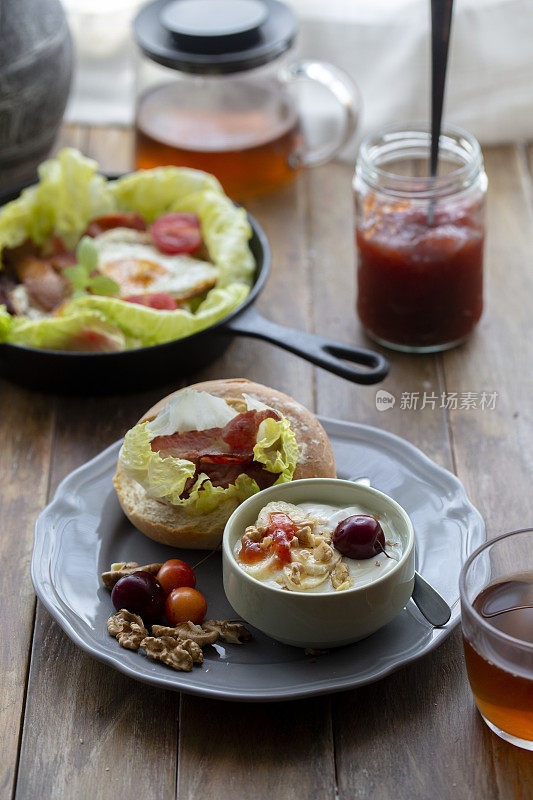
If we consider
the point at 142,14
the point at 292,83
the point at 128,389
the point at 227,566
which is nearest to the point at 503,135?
the point at 292,83

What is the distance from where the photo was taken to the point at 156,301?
2.03 m

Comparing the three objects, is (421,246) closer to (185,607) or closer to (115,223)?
(115,223)

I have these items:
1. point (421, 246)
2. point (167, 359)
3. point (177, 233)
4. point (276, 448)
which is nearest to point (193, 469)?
point (276, 448)

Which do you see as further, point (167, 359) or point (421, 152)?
point (421, 152)

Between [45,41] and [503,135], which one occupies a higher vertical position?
[45,41]

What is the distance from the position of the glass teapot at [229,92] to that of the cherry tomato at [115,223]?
296mm

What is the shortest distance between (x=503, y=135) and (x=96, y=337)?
4.80 feet

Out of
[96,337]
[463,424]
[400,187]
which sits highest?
[400,187]

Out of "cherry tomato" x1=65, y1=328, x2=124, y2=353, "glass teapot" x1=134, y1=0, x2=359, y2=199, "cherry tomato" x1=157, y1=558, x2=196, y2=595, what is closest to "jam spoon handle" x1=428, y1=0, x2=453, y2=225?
"glass teapot" x1=134, y1=0, x2=359, y2=199

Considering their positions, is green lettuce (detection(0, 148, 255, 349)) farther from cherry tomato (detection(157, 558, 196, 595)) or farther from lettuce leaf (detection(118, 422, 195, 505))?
cherry tomato (detection(157, 558, 196, 595))

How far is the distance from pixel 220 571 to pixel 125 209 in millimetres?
1113

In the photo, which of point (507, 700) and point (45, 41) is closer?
point (507, 700)

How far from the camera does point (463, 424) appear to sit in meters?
1.96

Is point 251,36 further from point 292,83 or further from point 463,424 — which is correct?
point 463,424
